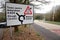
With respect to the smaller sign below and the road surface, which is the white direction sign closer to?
the smaller sign below

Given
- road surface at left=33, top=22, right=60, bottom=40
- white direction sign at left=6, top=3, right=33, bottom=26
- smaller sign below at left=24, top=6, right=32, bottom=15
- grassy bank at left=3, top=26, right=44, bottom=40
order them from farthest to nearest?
road surface at left=33, top=22, right=60, bottom=40
grassy bank at left=3, top=26, right=44, bottom=40
smaller sign below at left=24, top=6, right=32, bottom=15
white direction sign at left=6, top=3, right=33, bottom=26

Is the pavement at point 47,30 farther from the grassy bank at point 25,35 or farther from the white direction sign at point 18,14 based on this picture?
the white direction sign at point 18,14

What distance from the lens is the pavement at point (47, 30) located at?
24.0ft

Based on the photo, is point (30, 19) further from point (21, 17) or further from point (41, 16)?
point (41, 16)

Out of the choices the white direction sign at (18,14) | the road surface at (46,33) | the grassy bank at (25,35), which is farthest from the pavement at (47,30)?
the white direction sign at (18,14)

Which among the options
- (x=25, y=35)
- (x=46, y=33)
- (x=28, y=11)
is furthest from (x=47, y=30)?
(x=28, y=11)

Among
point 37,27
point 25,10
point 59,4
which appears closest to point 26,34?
point 37,27

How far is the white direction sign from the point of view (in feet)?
17.6

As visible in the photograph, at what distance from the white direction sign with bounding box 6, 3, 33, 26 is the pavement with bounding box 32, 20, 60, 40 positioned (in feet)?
4.41

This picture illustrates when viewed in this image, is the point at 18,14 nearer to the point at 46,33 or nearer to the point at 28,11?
the point at 28,11

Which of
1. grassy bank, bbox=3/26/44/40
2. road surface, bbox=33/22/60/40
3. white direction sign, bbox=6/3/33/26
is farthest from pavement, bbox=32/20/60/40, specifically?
white direction sign, bbox=6/3/33/26

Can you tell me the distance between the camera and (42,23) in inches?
314

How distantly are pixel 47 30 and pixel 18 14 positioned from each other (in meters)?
2.46

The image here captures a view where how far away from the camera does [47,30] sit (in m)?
7.73
